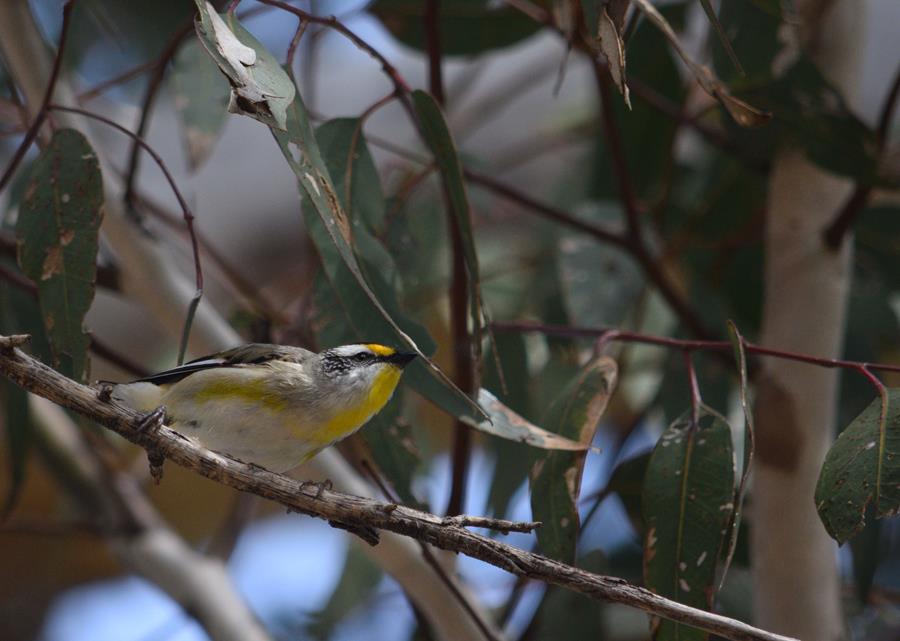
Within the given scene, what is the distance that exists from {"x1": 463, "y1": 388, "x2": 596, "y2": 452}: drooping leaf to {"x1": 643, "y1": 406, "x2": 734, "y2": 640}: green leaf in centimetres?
12

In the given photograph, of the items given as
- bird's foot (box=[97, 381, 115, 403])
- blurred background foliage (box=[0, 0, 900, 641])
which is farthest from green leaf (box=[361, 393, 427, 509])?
bird's foot (box=[97, 381, 115, 403])

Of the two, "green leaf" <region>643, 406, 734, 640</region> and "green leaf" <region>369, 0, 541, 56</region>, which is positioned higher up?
"green leaf" <region>369, 0, 541, 56</region>

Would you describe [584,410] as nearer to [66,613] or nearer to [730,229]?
[730,229]

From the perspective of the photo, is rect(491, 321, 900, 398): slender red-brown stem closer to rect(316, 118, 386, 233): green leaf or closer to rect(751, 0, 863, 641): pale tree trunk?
rect(316, 118, 386, 233): green leaf

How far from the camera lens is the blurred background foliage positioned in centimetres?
139

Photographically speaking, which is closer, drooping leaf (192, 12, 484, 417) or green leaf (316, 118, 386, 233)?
drooping leaf (192, 12, 484, 417)

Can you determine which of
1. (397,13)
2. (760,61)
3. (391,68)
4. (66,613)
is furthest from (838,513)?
(66,613)

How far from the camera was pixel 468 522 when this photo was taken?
995mm

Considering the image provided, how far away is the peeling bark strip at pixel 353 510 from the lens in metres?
0.95

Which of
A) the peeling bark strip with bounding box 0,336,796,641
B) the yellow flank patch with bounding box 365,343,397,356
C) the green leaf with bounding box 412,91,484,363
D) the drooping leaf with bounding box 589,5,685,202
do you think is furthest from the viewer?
the drooping leaf with bounding box 589,5,685,202

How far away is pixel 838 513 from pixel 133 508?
150 cm

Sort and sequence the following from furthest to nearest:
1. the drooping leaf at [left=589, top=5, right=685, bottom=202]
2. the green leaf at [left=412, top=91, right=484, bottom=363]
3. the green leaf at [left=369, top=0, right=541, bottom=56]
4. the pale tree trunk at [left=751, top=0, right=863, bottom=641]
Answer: the drooping leaf at [left=589, top=5, right=685, bottom=202], the green leaf at [left=369, top=0, right=541, bottom=56], the pale tree trunk at [left=751, top=0, right=863, bottom=641], the green leaf at [left=412, top=91, right=484, bottom=363]

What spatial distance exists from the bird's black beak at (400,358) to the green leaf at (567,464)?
0.68 ft

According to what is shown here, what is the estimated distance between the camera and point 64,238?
1362mm
